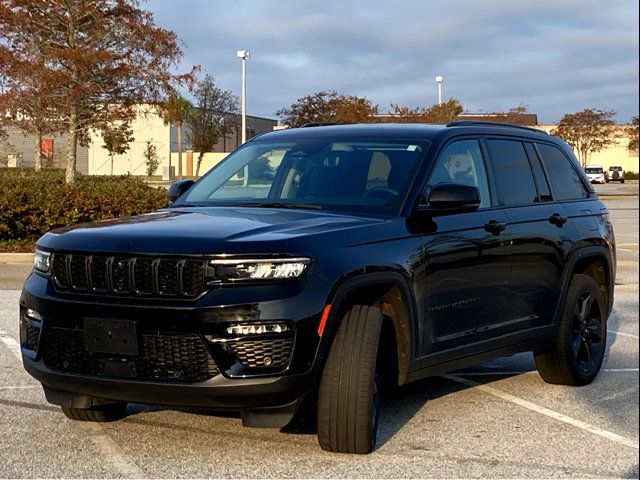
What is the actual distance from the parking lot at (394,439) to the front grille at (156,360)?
486 mm

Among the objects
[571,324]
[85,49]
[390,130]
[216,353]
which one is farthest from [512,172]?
[85,49]

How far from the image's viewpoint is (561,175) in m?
7.45

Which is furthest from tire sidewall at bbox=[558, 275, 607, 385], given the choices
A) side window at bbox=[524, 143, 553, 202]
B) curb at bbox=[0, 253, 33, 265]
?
curb at bbox=[0, 253, 33, 265]

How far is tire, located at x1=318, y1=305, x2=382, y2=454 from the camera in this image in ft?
16.0

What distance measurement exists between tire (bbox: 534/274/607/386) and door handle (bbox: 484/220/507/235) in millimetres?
979

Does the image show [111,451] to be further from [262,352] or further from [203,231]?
[203,231]

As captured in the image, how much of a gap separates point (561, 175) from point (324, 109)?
4273 centimetres

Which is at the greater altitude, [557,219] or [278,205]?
[278,205]

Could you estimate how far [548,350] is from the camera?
6.87 metres

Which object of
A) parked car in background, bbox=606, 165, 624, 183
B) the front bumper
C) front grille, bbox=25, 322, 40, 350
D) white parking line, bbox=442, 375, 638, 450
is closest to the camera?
the front bumper

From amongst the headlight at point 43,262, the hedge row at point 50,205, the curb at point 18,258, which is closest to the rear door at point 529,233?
the headlight at point 43,262

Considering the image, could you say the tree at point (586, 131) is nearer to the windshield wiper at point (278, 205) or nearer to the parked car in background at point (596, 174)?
the parked car in background at point (596, 174)

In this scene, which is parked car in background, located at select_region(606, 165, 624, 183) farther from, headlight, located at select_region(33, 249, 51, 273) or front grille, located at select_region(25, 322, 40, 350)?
front grille, located at select_region(25, 322, 40, 350)

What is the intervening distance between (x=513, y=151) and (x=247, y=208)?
2.07 m
